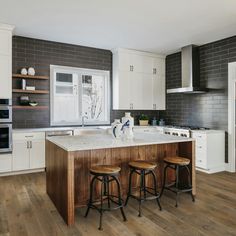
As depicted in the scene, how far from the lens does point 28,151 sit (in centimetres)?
446

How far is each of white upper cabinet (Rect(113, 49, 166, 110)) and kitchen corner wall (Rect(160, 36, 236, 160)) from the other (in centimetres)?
44

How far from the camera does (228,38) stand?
4.75m

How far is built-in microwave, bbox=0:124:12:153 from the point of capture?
415cm

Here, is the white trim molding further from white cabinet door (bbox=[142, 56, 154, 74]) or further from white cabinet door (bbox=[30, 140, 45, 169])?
white cabinet door (bbox=[30, 140, 45, 169])

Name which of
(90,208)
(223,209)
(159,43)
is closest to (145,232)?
(90,208)

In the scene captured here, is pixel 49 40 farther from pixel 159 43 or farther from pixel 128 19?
pixel 159 43

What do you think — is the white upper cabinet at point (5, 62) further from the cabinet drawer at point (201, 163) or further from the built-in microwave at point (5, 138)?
the cabinet drawer at point (201, 163)

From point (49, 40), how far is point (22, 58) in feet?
2.39

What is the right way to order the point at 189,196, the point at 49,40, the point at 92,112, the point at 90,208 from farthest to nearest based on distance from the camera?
the point at 92,112 → the point at 49,40 → the point at 189,196 → the point at 90,208

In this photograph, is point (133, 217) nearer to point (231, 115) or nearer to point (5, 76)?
point (231, 115)

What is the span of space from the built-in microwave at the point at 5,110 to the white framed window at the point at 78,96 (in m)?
1.08

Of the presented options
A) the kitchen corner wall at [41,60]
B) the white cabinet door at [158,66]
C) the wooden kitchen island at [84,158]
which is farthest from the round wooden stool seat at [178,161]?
the white cabinet door at [158,66]

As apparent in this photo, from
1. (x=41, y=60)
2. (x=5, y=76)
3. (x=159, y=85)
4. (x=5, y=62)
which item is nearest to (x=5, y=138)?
(x=5, y=76)

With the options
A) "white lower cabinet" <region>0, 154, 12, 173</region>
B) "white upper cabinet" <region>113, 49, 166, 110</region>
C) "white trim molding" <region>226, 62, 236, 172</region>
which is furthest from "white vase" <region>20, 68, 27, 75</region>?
"white trim molding" <region>226, 62, 236, 172</region>
